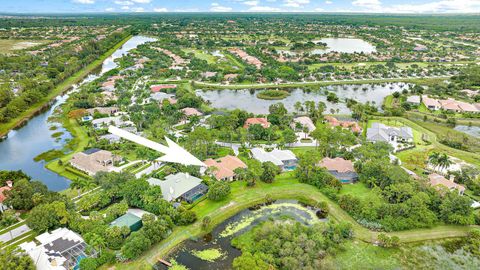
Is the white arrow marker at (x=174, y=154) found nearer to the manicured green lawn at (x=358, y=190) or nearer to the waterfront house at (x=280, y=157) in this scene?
the waterfront house at (x=280, y=157)

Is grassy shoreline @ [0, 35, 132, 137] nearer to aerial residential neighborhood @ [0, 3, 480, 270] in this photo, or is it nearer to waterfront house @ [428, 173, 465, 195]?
aerial residential neighborhood @ [0, 3, 480, 270]

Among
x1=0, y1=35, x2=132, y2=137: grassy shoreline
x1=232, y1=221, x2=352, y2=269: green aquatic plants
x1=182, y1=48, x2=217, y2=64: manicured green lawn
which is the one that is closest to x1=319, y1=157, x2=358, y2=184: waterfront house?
x1=232, y1=221, x2=352, y2=269: green aquatic plants

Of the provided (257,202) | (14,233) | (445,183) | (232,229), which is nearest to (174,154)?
(257,202)

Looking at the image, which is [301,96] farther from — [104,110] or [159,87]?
[104,110]

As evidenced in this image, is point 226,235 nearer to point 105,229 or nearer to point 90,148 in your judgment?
point 105,229

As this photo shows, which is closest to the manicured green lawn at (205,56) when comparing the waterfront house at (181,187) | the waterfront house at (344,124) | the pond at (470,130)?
the waterfront house at (344,124)

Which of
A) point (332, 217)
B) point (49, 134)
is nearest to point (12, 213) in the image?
point (49, 134)
